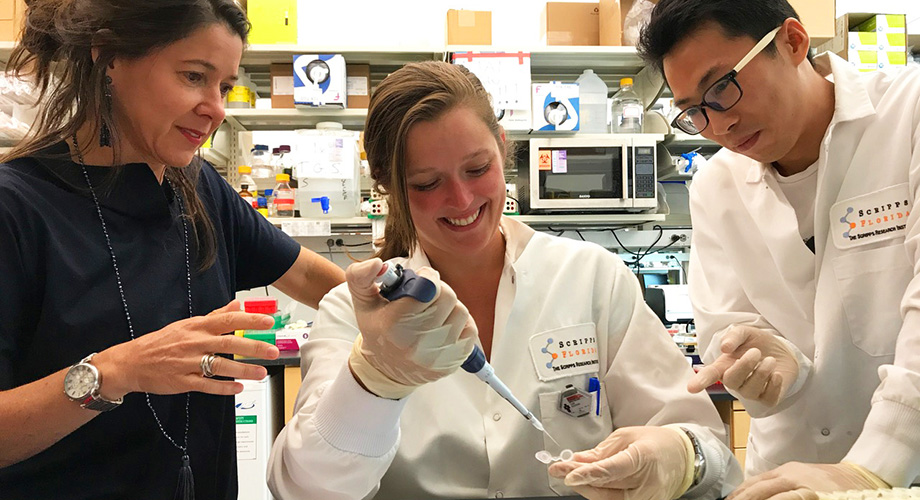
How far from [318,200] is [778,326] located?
7.90 ft

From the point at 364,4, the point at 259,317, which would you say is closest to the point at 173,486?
the point at 259,317

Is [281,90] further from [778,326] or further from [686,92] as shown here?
[778,326]

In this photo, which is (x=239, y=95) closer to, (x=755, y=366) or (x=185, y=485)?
(x=185, y=485)

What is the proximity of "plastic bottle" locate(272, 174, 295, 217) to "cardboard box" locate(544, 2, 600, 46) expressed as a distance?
162 centimetres

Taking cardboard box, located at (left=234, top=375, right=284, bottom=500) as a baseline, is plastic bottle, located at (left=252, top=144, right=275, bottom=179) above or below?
above

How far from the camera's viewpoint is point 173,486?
1.14 m

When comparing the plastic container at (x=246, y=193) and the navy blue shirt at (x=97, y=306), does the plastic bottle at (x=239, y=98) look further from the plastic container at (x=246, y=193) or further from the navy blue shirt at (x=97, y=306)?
the navy blue shirt at (x=97, y=306)

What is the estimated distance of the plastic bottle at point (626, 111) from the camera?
3525 millimetres

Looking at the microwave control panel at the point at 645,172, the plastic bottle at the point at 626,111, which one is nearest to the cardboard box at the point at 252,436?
the microwave control panel at the point at 645,172

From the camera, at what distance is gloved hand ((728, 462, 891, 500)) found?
89 centimetres

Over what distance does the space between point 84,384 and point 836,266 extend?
1.43 metres

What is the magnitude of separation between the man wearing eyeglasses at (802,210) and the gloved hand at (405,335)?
0.55 metres

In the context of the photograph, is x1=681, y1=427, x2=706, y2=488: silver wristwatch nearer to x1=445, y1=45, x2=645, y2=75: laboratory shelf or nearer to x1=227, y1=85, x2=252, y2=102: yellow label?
x1=445, y1=45, x2=645, y2=75: laboratory shelf

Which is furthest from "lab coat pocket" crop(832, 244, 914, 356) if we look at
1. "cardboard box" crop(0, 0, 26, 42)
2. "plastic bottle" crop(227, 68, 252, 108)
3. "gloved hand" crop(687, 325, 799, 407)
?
"cardboard box" crop(0, 0, 26, 42)
